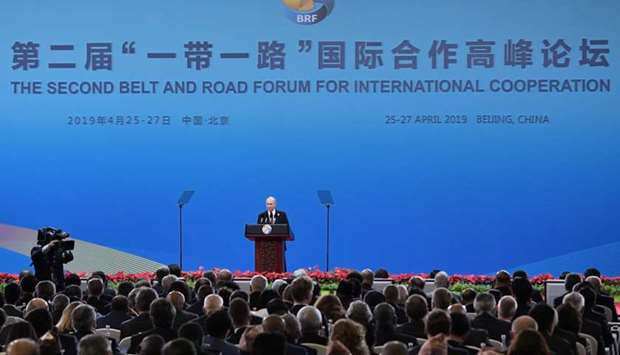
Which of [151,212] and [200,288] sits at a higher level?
[151,212]

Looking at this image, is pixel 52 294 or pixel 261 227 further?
pixel 261 227

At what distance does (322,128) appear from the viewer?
15797 millimetres

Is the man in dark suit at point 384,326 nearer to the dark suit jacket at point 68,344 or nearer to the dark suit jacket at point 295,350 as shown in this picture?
the dark suit jacket at point 295,350

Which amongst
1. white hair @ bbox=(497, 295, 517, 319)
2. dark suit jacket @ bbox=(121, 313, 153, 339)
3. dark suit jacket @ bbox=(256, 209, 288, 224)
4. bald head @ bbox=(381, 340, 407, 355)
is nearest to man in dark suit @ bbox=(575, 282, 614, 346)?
white hair @ bbox=(497, 295, 517, 319)

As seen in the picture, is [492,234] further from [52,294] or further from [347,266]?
[52,294]

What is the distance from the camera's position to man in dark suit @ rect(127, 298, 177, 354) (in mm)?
6504

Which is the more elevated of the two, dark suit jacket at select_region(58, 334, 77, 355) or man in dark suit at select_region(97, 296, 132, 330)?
man in dark suit at select_region(97, 296, 132, 330)

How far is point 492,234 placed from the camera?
15.7 meters

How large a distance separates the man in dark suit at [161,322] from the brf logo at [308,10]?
31.0 feet

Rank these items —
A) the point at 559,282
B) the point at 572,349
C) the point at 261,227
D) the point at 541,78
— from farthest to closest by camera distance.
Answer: the point at 541,78
the point at 261,227
the point at 559,282
the point at 572,349

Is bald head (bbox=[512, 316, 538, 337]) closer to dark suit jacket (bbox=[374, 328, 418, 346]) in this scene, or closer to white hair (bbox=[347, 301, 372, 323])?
dark suit jacket (bbox=[374, 328, 418, 346])

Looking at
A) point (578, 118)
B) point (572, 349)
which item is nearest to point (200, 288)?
point (572, 349)

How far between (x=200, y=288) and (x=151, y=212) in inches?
305

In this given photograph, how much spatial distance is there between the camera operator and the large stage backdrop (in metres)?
4.61
